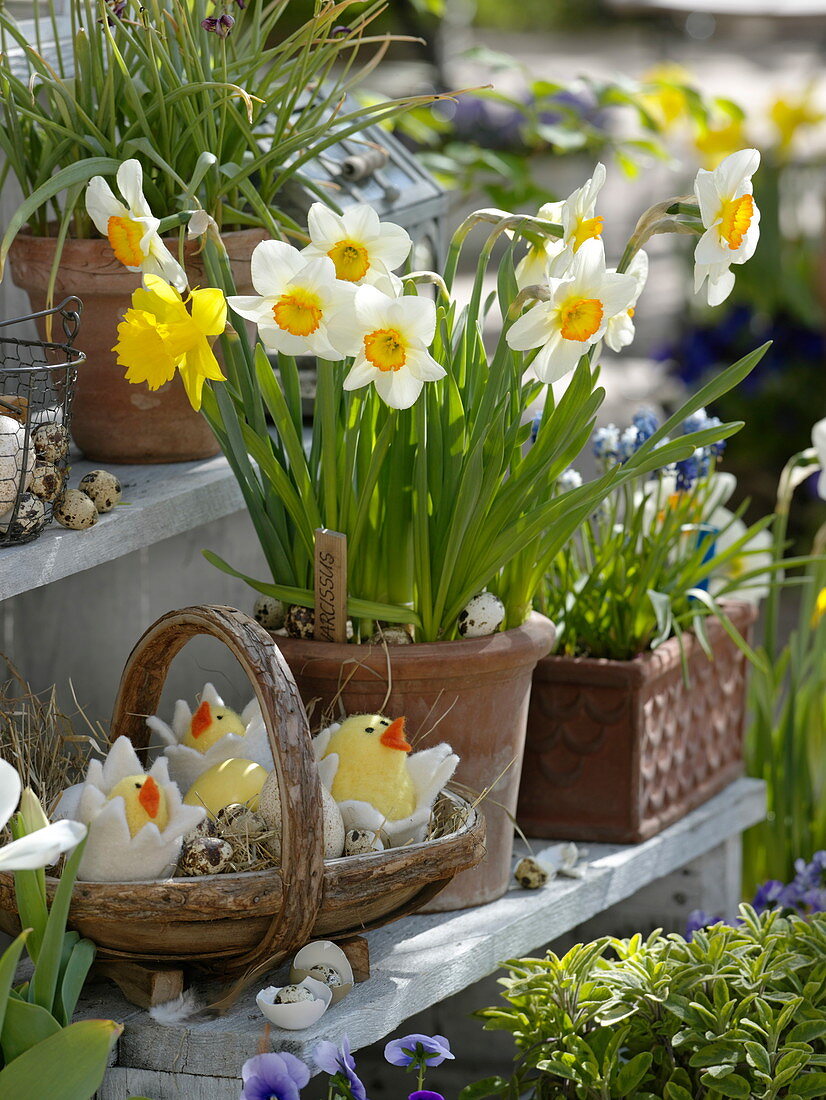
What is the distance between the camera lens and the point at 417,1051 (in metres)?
1.07

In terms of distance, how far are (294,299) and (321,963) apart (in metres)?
0.50

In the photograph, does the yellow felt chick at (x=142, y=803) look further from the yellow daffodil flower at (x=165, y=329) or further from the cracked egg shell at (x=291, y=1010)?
the yellow daffodil flower at (x=165, y=329)

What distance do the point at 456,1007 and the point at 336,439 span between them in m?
0.76

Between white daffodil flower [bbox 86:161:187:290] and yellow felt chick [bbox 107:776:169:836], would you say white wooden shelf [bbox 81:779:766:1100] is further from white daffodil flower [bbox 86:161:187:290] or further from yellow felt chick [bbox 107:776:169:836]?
white daffodil flower [bbox 86:161:187:290]

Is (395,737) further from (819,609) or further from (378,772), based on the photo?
(819,609)

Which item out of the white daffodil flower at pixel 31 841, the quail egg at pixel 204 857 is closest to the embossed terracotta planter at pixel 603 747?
the quail egg at pixel 204 857

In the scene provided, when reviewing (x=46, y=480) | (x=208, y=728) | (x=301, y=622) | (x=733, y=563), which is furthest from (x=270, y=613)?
(x=733, y=563)

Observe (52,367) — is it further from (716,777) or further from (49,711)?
(716,777)

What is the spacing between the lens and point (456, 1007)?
1677 mm

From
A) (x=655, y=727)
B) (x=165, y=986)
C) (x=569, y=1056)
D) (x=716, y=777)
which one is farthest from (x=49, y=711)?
(x=716, y=777)

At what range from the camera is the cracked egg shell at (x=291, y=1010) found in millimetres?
1058

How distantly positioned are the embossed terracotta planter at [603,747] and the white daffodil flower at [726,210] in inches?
18.9

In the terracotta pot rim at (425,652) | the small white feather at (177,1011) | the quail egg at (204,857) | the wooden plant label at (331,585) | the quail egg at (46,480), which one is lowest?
the small white feather at (177,1011)

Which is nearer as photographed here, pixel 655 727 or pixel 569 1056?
pixel 569 1056
